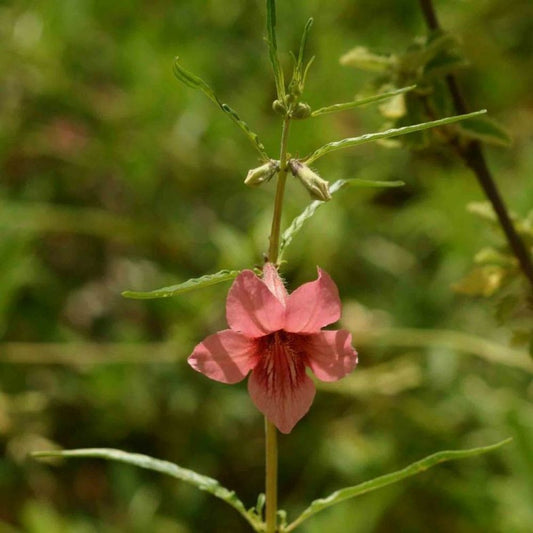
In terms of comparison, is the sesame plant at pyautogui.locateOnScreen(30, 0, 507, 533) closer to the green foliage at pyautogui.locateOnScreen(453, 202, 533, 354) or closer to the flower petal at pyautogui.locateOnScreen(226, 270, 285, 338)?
the flower petal at pyautogui.locateOnScreen(226, 270, 285, 338)

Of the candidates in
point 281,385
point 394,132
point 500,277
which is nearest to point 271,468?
point 281,385

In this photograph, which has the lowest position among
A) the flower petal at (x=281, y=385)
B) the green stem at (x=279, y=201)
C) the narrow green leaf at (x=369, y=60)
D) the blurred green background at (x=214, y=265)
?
the flower petal at (x=281, y=385)

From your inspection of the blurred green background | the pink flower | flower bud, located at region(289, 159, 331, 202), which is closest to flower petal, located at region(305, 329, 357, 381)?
the pink flower

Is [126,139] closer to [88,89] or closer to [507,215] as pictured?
[88,89]

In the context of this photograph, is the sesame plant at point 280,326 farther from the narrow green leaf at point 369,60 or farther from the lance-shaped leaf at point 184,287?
the narrow green leaf at point 369,60

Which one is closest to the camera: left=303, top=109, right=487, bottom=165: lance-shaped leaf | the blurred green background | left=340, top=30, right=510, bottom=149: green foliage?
left=303, top=109, right=487, bottom=165: lance-shaped leaf

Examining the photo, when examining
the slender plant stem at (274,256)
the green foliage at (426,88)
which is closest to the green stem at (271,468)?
the slender plant stem at (274,256)
